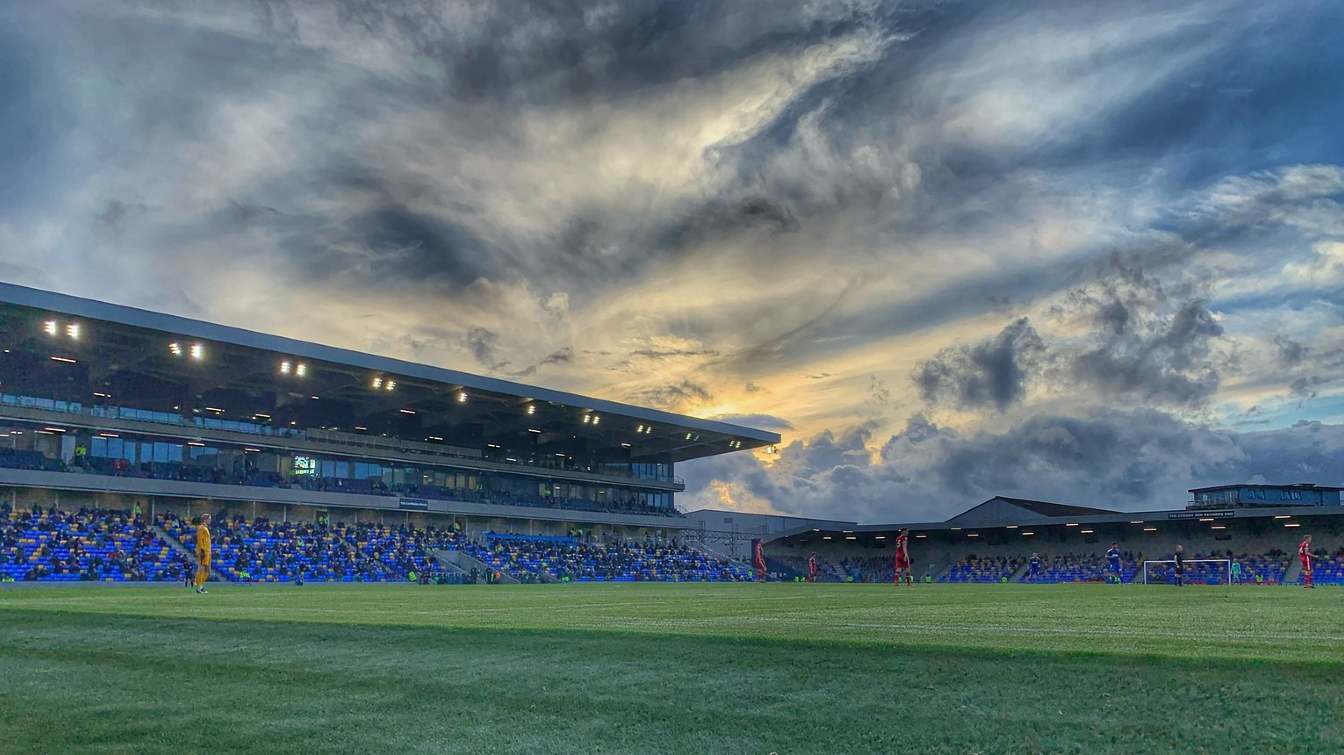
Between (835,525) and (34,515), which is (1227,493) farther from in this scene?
(34,515)

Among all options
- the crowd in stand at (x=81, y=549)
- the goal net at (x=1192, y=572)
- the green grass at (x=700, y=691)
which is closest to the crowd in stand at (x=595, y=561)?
the crowd in stand at (x=81, y=549)

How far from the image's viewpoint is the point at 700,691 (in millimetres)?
6254

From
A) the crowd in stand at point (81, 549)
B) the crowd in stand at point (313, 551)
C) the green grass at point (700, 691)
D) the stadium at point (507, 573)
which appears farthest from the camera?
the crowd in stand at point (313, 551)

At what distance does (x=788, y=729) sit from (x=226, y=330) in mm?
46076

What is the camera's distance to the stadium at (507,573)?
5969 millimetres

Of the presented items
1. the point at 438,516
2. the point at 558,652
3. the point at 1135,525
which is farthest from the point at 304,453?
the point at 558,652

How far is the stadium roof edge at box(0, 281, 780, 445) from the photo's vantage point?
40188 millimetres

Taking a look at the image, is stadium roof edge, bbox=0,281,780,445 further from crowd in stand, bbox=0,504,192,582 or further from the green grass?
the green grass

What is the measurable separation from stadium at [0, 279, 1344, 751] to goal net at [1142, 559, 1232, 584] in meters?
0.33

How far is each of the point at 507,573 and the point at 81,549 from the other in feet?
72.5

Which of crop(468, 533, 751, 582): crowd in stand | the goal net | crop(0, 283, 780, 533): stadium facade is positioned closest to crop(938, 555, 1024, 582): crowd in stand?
the goal net

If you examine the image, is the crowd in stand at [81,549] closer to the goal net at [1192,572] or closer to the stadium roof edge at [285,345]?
the stadium roof edge at [285,345]

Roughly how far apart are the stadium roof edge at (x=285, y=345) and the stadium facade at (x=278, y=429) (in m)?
0.08

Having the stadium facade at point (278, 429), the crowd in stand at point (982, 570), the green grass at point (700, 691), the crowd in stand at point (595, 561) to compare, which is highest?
the stadium facade at point (278, 429)
